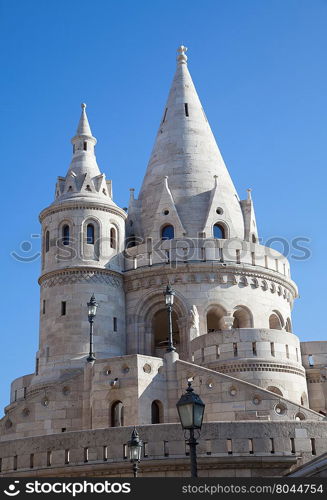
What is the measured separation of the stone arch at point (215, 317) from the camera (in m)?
35.8

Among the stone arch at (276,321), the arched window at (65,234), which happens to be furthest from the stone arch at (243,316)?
the arched window at (65,234)

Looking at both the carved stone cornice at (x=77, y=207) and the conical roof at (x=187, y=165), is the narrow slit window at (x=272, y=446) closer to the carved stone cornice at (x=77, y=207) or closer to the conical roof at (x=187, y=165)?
the carved stone cornice at (x=77, y=207)

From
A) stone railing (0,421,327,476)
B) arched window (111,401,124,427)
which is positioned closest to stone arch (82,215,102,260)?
arched window (111,401,124,427)

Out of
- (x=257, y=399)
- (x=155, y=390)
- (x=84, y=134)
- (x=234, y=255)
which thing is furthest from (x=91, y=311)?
(x=84, y=134)

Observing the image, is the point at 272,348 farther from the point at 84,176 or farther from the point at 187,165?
the point at 187,165

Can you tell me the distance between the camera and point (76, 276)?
34.4 metres

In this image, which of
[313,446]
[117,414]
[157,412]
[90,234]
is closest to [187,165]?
[90,234]

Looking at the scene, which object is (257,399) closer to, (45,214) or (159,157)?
(45,214)

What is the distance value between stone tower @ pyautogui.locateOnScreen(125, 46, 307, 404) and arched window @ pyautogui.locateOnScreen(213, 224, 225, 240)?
0.16ft

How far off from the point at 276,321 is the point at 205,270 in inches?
172

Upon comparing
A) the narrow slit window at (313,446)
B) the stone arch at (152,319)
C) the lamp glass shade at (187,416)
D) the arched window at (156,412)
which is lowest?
the lamp glass shade at (187,416)

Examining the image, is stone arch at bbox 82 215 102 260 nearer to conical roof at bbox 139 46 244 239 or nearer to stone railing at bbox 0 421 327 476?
conical roof at bbox 139 46 244 239

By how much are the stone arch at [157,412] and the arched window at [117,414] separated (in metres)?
1.09

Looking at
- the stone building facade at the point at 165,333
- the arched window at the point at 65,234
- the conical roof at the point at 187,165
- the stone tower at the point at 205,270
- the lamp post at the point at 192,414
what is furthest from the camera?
the conical roof at the point at 187,165
